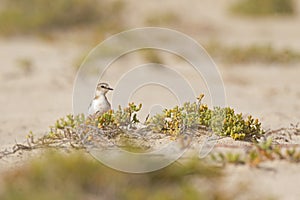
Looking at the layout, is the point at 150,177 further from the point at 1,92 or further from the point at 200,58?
the point at 200,58

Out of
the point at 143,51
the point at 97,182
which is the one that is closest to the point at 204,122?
the point at 97,182

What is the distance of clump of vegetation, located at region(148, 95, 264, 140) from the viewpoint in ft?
16.6

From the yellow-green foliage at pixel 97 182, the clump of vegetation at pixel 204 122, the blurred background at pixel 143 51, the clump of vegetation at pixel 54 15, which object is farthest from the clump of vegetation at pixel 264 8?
the yellow-green foliage at pixel 97 182

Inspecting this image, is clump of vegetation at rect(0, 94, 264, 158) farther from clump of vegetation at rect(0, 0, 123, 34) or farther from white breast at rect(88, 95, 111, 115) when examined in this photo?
clump of vegetation at rect(0, 0, 123, 34)

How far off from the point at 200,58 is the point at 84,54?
201cm

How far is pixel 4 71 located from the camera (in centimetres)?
983

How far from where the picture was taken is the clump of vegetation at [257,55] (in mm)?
10367

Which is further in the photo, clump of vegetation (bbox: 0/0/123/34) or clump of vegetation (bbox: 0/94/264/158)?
clump of vegetation (bbox: 0/0/123/34)

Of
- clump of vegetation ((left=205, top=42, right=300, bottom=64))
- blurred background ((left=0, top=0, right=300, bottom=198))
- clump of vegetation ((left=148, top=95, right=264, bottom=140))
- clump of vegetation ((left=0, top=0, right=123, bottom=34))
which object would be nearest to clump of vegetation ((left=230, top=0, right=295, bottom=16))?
blurred background ((left=0, top=0, right=300, bottom=198))

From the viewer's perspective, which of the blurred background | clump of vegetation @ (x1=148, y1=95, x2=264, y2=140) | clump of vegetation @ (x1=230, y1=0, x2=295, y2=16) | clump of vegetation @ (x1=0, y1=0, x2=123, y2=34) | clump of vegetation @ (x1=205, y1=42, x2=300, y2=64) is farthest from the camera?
clump of vegetation @ (x1=230, y1=0, x2=295, y2=16)

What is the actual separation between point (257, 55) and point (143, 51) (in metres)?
1.99

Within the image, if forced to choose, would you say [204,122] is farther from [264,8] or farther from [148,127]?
[264,8]

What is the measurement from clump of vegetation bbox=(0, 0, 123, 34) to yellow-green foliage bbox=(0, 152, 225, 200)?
31.7ft

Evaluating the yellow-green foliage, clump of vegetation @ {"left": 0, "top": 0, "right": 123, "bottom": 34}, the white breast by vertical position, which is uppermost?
clump of vegetation @ {"left": 0, "top": 0, "right": 123, "bottom": 34}
